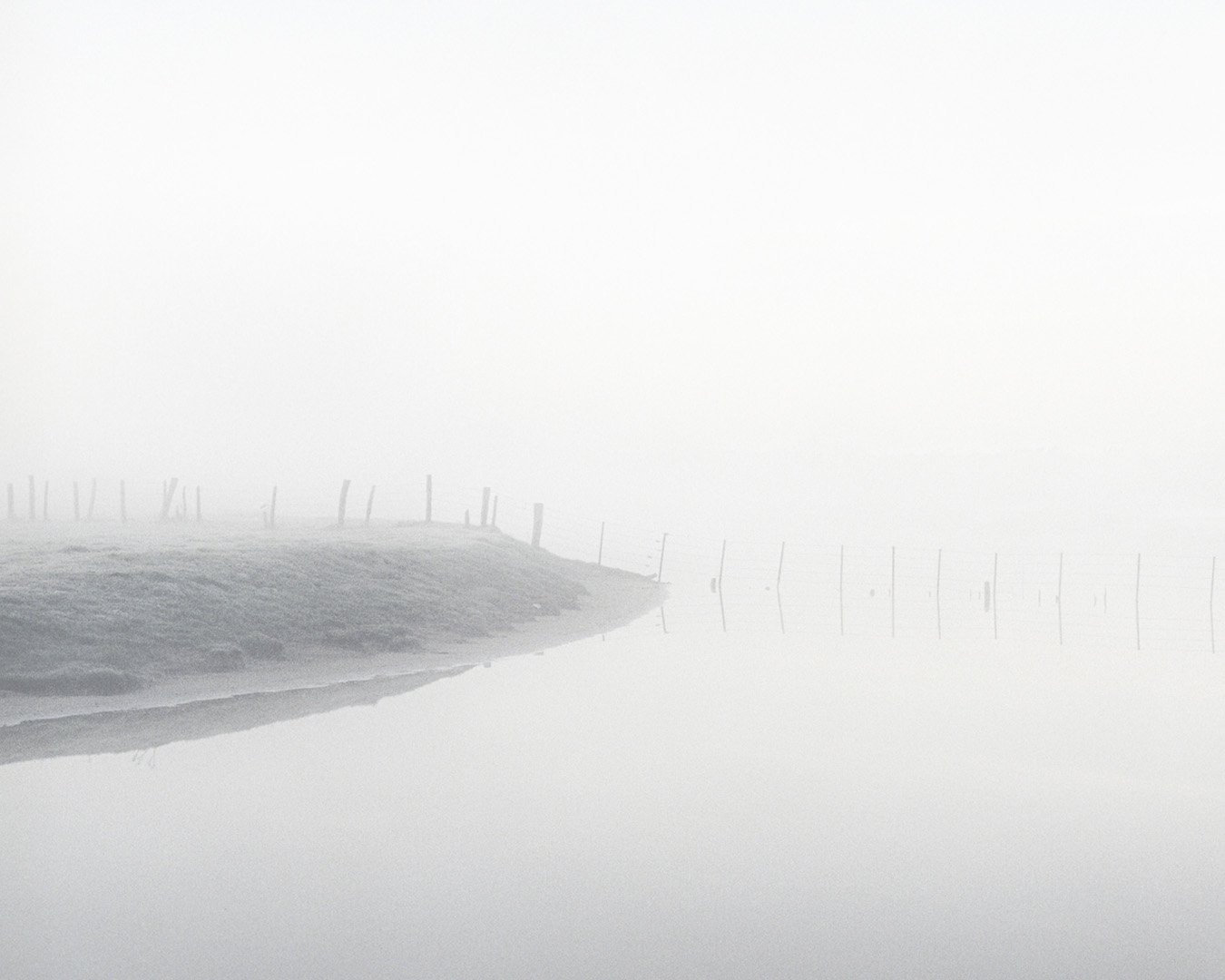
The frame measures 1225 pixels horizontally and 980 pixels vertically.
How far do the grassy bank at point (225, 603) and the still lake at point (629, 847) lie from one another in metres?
5.15

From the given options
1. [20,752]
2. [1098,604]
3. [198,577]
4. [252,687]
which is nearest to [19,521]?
[198,577]

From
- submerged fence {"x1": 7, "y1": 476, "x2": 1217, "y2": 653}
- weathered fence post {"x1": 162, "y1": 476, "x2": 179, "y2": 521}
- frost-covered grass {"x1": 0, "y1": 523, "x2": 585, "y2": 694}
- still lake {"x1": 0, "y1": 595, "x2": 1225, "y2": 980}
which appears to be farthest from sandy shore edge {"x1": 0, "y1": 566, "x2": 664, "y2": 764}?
weathered fence post {"x1": 162, "y1": 476, "x2": 179, "y2": 521}

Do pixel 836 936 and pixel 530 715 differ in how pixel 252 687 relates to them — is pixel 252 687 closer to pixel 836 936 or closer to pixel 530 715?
pixel 530 715

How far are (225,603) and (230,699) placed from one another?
5742 millimetres

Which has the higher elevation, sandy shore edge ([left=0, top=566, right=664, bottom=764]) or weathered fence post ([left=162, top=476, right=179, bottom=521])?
weathered fence post ([left=162, top=476, right=179, bottom=521])

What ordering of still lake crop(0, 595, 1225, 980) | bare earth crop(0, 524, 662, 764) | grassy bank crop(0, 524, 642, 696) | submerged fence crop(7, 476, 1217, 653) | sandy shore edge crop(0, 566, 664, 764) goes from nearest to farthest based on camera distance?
1. still lake crop(0, 595, 1225, 980)
2. sandy shore edge crop(0, 566, 664, 764)
3. bare earth crop(0, 524, 662, 764)
4. grassy bank crop(0, 524, 642, 696)
5. submerged fence crop(7, 476, 1217, 653)

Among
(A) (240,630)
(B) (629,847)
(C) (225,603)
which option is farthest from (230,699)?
(B) (629,847)

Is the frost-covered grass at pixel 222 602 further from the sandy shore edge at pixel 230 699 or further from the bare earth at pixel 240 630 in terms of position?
the sandy shore edge at pixel 230 699

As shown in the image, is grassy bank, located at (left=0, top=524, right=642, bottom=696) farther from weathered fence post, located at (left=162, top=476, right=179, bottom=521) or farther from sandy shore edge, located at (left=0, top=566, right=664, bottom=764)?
weathered fence post, located at (left=162, top=476, right=179, bottom=521)

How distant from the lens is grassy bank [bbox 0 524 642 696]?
19.8 metres

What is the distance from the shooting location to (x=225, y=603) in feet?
78.4

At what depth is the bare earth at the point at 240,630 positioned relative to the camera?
1703 centimetres

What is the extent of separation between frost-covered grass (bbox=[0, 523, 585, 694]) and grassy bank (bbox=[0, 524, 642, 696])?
1.4 inches

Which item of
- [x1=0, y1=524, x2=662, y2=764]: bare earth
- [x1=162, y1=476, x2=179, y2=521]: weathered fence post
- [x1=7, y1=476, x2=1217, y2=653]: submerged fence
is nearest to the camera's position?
[x1=0, y1=524, x2=662, y2=764]: bare earth
